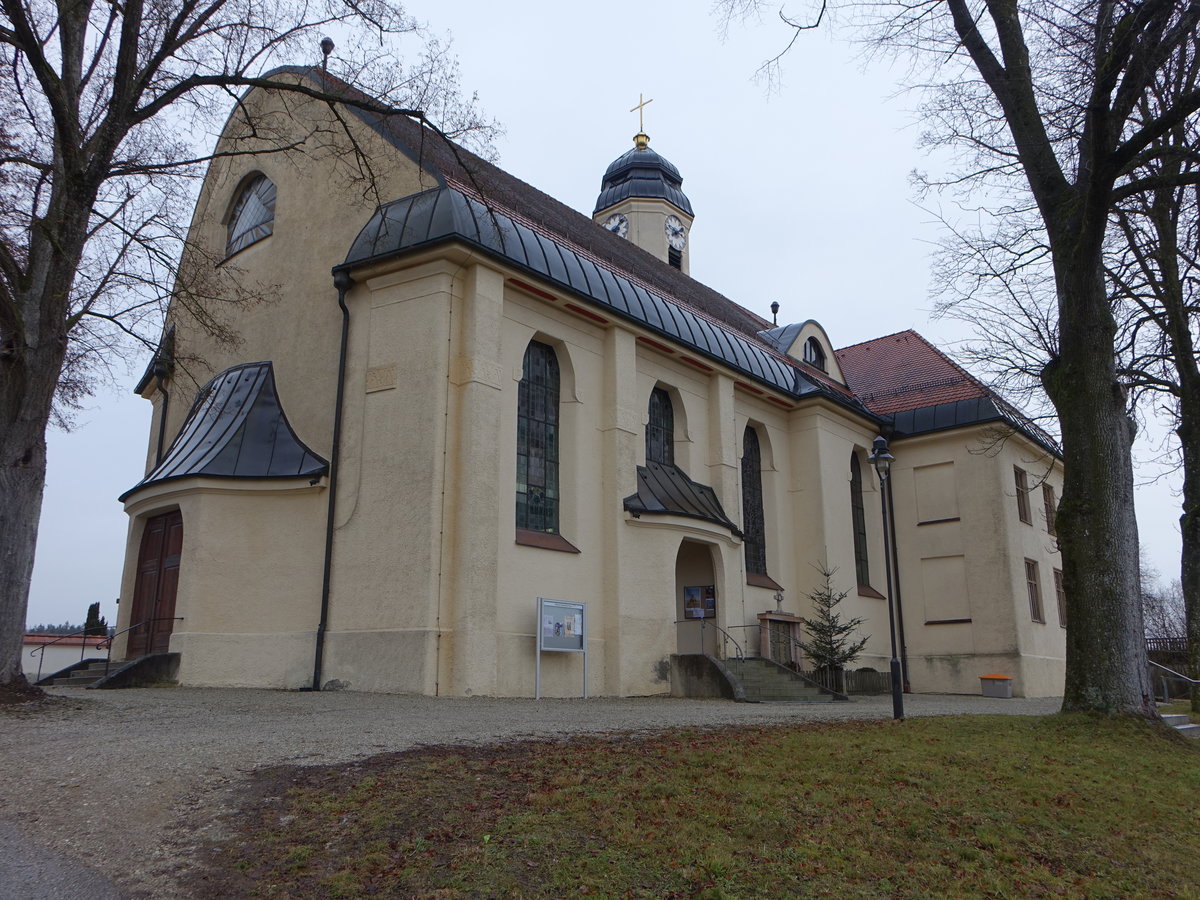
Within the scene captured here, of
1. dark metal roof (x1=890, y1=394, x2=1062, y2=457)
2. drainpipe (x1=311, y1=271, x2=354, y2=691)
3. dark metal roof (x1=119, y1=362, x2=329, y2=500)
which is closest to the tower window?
dark metal roof (x1=890, y1=394, x2=1062, y2=457)

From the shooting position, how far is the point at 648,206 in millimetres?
39812

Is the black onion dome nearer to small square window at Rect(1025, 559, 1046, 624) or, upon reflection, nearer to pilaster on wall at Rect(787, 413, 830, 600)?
pilaster on wall at Rect(787, 413, 830, 600)

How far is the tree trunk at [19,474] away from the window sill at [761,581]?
16.1m

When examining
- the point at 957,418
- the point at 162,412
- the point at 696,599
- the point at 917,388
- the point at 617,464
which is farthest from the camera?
the point at 917,388

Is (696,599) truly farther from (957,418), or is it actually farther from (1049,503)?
(1049,503)

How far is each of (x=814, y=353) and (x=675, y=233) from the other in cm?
1142

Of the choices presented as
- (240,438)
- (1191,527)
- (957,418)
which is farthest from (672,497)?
(957,418)

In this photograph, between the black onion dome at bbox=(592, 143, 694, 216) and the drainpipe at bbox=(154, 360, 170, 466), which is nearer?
the drainpipe at bbox=(154, 360, 170, 466)

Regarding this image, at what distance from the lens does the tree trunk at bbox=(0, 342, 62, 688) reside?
11133 millimetres

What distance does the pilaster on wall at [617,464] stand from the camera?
A: 18281 millimetres

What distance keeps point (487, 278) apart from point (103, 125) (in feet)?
22.5

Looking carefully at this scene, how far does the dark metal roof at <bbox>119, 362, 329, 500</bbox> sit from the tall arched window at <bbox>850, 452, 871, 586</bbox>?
53.4 feet

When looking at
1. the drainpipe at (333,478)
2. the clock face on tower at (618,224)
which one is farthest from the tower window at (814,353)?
the drainpipe at (333,478)

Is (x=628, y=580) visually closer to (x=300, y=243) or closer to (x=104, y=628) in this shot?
(x=300, y=243)
